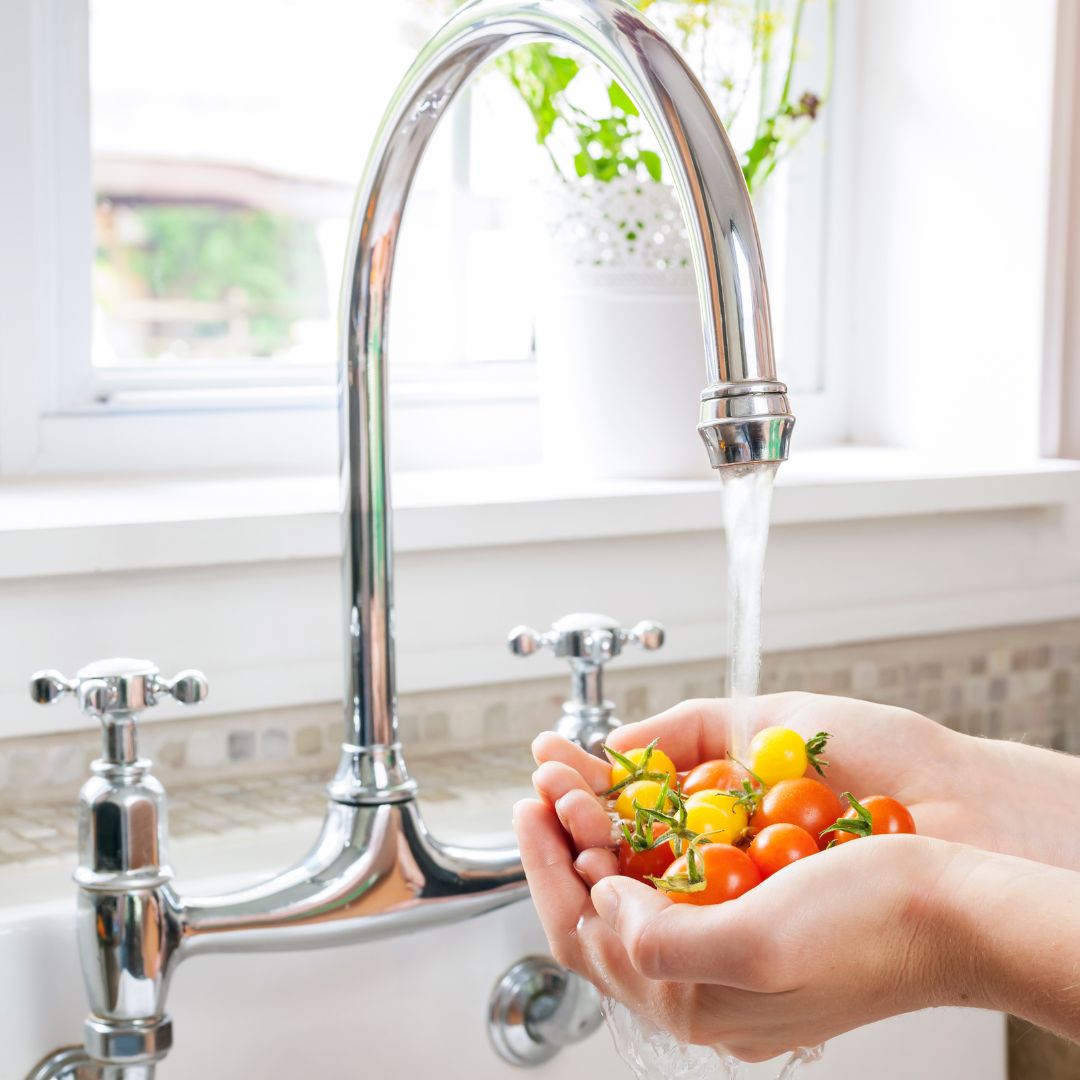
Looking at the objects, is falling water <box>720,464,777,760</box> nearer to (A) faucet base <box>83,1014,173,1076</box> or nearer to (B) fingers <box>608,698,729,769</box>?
(B) fingers <box>608,698,729,769</box>

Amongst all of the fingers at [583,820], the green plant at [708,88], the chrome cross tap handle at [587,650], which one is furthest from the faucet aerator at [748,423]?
the green plant at [708,88]

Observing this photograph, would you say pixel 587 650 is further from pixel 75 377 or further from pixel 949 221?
pixel 949 221

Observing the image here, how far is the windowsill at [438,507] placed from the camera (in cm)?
93

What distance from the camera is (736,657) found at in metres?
0.62

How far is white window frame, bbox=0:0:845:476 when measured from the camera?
1.15 metres

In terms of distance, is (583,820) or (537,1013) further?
(537,1013)

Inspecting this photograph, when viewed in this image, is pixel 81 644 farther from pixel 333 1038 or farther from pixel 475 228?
pixel 475 228

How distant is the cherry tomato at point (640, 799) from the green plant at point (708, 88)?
2.01ft

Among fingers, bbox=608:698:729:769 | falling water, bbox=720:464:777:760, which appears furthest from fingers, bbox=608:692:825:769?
falling water, bbox=720:464:777:760

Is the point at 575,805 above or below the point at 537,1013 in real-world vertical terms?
above

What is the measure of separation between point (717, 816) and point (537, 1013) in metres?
0.25

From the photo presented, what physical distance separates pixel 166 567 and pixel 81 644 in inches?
2.8

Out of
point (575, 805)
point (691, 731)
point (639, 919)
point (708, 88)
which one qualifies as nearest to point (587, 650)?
point (691, 731)

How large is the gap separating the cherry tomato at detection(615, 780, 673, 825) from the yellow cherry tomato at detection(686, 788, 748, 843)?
0.5 inches
